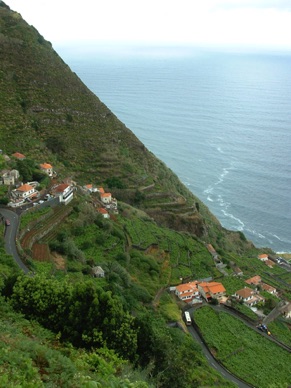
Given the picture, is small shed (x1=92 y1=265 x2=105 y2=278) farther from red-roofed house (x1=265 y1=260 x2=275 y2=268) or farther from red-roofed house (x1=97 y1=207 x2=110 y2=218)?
red-roofed house (x1=265 y1=260 x2=275 y2=268)

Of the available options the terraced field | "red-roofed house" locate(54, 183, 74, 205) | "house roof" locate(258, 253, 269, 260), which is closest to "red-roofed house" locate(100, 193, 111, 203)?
"red-roofed house" locate(54, 183, 74, 205)

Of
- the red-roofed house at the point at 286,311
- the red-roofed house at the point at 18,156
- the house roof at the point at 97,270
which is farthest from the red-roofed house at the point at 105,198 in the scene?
the red-roofed house at the point at 286,311

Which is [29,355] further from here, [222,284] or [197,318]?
[222,284]

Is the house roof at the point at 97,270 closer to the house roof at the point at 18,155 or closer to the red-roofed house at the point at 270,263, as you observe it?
the house roof at the point at 18,155

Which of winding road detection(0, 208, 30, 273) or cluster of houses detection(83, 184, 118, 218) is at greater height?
winding road detection(0, 208, 30, 273)

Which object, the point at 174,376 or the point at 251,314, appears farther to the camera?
the point at 251,314

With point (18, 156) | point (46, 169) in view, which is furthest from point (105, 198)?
point (18, 156)

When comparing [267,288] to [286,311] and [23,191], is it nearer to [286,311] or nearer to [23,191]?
[286,311]

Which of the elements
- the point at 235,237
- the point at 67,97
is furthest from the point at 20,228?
the point at 235,237
